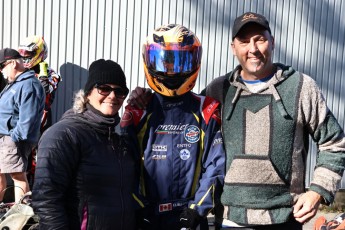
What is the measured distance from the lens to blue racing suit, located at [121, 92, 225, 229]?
11.4ft

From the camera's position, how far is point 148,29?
7848mm

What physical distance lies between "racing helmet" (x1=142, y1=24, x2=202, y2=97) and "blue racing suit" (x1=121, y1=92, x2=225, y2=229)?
114 millimetres

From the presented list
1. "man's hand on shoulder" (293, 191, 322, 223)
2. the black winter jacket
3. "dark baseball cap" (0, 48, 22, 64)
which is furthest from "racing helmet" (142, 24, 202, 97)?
"dark baseball cap" (0, 48, 22, 64)

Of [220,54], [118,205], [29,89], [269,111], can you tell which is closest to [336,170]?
[269,111]

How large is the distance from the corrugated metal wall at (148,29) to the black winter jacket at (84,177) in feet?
14.5

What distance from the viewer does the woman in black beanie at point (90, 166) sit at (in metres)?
3.21

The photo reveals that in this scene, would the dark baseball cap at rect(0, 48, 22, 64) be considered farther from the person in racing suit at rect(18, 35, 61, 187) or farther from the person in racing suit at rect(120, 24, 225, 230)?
the person in racing suit at rect(120, 24, 225, 230)

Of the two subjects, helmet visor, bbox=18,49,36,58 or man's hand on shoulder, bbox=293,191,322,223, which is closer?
man's hand on shoulder, bbox=293,191,322,223

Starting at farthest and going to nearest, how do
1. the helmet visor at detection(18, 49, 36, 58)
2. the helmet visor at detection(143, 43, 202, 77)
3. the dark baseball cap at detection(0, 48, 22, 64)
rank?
the helmet visor at detection(18, 49, 36, 58), the dark baseball cap at detection(0, 48, 22, 64), the helmet visor at detection(143, 43, 202, 77)

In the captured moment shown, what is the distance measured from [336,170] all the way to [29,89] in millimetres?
4235

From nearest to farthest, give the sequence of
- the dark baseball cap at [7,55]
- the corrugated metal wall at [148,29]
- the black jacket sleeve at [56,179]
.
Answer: the black jacket sleeve at [56,179], the dark baseball cap at [7,55], the corrugated metal wall at [148,29]

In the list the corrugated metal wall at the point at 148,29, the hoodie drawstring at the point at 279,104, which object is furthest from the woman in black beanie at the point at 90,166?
the corrugated metal wall at the point at 148,29

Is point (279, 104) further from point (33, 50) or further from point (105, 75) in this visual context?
point (33, 50)

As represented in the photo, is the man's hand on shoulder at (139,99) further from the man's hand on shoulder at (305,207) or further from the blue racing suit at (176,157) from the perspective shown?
the man's hand on shoulder at (305,207)
